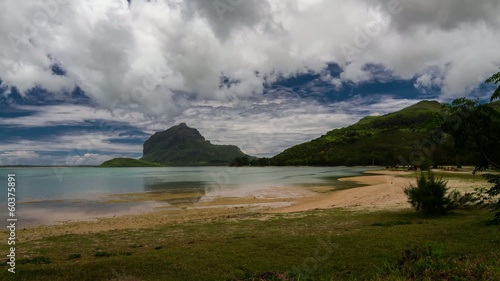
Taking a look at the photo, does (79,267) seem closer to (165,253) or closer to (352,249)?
(165,253)

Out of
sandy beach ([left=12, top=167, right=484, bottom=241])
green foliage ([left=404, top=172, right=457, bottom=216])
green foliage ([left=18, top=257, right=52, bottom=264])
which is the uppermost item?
green foliage ([left=404, top=172, right=457, bottom=216])

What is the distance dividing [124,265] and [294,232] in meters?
8.52

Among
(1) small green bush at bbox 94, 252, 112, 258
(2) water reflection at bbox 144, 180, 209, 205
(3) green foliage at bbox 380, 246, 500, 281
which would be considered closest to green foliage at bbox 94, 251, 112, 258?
(1) small green bush at bbox 94, 252, 112, 258

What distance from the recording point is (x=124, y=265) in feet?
34.4

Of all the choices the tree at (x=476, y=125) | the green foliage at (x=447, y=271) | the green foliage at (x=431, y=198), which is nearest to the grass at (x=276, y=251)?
the green foliage at (x=447, y=271)

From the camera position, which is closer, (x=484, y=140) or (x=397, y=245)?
(x=484, y=140)

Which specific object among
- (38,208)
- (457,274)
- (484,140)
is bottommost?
(38,208)

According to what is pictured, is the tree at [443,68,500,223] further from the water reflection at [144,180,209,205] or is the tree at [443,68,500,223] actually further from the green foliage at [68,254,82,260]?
the water reflection at [144,180,209,205]

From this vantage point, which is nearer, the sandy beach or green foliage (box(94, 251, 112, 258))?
green foliage (box(94, 251, 112, 258))

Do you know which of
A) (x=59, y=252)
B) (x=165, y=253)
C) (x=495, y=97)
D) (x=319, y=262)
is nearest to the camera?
(x=495, y=97)

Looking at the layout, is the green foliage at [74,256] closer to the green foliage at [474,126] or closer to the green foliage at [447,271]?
the green foliage at [447,271]

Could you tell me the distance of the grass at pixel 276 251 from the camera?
8.98 metres

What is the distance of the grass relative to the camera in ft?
29.5

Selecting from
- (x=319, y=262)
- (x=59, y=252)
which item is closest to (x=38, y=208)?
(x=59, y=252)
